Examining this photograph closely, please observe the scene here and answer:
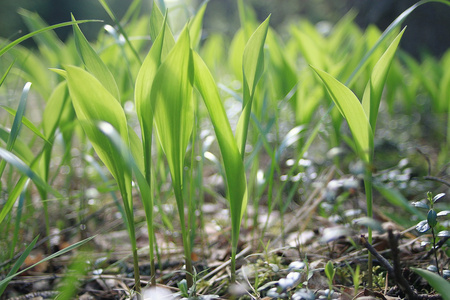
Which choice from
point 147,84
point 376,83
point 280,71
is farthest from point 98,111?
point 280,71

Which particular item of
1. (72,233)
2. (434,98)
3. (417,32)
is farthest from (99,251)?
(417,32)

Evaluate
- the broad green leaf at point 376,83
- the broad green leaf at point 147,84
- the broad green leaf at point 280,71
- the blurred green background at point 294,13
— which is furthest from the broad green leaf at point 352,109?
the broad green leaf at point 280,71

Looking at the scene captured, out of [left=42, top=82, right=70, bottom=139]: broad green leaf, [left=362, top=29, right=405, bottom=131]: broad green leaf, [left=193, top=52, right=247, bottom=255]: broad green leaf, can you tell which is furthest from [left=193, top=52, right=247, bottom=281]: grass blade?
[left=42, top=82, right=70, bottom=139]: broad green leaf

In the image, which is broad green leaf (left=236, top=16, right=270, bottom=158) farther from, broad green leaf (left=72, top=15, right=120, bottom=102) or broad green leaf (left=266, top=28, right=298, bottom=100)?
broad green leaf (left=266, top=28, right=298, bottom=100)

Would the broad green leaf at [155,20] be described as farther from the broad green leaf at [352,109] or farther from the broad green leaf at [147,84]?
the broad green leaf at [352,109]

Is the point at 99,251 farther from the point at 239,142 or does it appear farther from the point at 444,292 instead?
the point at 444,292

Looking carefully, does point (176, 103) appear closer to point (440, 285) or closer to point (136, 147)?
point (136, 147)
